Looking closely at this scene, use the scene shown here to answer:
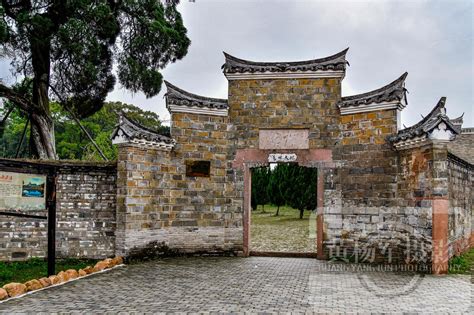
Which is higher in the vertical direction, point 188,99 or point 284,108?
point 188,99

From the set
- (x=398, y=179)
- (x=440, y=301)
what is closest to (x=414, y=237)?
(x=398, y=179)

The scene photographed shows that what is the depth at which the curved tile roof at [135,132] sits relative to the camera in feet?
28.2

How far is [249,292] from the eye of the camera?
612 cm

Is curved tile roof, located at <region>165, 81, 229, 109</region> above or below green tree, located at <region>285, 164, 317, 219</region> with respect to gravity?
A: above

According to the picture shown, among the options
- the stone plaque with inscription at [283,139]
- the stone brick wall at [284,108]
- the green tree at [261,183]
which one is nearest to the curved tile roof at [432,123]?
the stone brick wall at [284,108]

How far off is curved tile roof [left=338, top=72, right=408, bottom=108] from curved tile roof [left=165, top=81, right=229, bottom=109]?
→ 2920 millimetres

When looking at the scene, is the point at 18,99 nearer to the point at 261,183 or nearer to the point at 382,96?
the point at 382,96

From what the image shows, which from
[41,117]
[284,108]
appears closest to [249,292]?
[284,108]

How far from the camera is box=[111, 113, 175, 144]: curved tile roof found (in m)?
8.61

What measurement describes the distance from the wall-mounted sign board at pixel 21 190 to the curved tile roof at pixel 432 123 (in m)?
7.22

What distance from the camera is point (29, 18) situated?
32.1ft

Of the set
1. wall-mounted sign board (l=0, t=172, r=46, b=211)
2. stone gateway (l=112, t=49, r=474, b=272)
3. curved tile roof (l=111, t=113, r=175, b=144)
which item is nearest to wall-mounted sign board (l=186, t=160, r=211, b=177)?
stone gateway (l=112, t=49, r=474, b=272)

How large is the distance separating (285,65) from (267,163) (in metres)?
2.42

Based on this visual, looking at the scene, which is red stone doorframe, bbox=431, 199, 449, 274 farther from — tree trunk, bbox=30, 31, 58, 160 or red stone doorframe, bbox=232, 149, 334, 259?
tree trunk, bbox=30, 31, 58, 160
